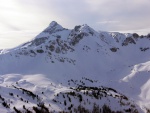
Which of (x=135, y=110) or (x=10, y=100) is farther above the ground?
(x=10, y=100)

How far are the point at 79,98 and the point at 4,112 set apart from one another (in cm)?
6184

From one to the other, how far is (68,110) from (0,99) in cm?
3815

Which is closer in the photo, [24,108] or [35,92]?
[24,108]

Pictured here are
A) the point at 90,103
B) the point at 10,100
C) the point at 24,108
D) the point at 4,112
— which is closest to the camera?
the point at 4,112

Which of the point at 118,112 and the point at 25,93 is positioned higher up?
the point at 25,93

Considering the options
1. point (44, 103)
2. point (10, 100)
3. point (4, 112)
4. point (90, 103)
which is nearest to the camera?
point (4, 112)

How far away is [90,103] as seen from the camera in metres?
189

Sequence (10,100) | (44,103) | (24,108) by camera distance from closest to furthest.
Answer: (24,108) < (10,100) < (44,103)

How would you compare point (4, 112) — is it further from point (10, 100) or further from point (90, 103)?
point (90, 103)

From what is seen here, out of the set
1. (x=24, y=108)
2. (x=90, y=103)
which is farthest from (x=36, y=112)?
(x=90, y=103)

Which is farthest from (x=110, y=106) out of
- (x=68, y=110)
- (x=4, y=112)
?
(x=4, y=112)

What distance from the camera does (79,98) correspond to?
7544 inches

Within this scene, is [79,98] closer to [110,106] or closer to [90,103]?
[90,103]

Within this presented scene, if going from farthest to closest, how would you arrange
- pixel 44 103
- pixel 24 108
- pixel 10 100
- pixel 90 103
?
pixel 90 103 → pixel 44 103 → pixel 10 100 → pixel 24 108
